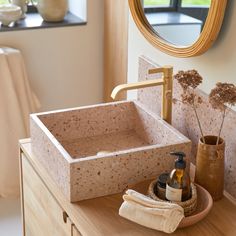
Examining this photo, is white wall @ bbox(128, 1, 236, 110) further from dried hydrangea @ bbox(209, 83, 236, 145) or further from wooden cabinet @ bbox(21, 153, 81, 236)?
wooden cabinet @ bbox(21, 153, 81, 236)

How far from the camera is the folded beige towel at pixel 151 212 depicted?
56.7 inches

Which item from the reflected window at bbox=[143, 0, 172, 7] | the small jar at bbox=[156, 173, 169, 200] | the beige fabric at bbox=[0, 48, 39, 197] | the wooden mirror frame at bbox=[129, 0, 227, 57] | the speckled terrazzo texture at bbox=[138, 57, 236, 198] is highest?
the reflected window at bbox=[143, 0, 172, 7]

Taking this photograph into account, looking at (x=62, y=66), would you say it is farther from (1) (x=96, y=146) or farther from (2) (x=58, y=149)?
(2) (x=58, y=149)

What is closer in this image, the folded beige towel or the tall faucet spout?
the folded beige towel

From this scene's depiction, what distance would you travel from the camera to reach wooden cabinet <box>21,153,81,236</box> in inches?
65.0

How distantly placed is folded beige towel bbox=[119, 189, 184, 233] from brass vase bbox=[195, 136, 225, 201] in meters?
0.19

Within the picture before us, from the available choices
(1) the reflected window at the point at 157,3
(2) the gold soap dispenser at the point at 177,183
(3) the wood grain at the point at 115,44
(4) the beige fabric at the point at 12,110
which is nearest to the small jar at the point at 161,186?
(2) the gold soap dispenser at the point at 177,183

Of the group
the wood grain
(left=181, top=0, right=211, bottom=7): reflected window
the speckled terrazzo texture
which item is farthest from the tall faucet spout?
the wood grain

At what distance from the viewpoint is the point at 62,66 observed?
2969mm

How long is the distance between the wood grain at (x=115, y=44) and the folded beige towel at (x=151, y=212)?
1.22m

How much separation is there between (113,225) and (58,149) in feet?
0.98

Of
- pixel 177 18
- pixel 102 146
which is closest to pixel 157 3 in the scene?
pixel 177 18

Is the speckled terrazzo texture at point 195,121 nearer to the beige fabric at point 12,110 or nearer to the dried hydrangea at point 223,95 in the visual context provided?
the dried hydrangea at point 223,95

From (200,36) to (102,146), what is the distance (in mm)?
539
